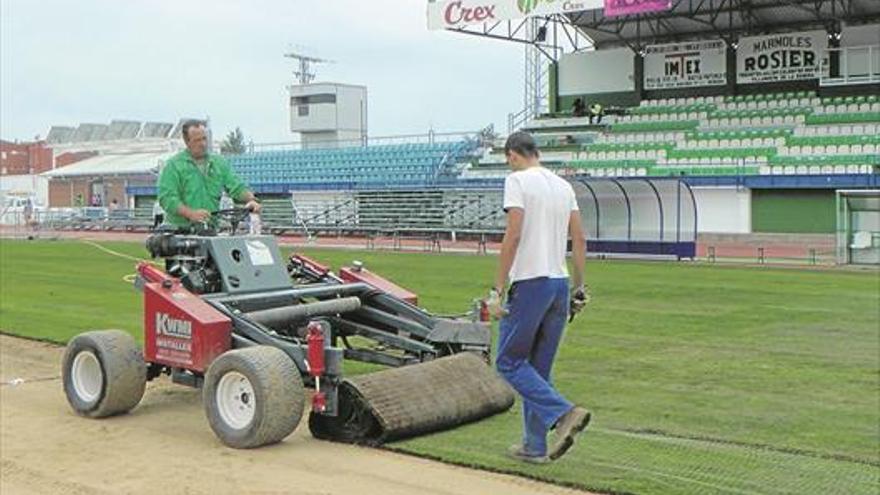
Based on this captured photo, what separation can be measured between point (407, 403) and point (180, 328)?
184 centimetres

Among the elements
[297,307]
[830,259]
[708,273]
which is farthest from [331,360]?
[830,259]

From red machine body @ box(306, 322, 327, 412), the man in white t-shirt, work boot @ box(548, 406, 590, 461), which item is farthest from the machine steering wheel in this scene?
work boot @ box(548, 406, 590, 461)

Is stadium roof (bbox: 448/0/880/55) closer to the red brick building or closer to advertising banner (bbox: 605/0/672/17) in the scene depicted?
advertising banner (bbox: 605/0/672/17)

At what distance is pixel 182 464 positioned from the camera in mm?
6805

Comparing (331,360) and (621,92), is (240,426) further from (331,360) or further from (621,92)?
(621,92)

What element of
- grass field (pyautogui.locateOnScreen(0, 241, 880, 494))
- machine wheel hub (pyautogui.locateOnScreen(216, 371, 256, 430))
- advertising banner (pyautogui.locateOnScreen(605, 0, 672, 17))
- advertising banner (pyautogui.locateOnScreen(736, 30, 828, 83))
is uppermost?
advertising banner (pyautogui.locateOnScreen(605, 0, 672, 17))

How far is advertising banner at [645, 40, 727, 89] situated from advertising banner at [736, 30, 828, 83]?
87 centimetres

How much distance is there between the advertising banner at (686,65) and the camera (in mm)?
42919

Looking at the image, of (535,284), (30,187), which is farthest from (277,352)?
(30,187)

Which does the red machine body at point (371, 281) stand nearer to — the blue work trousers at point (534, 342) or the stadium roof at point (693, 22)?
the blue work trousers at point (534, 342)

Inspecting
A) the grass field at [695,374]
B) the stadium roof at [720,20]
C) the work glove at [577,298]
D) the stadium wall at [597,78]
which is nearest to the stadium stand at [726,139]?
the stadium wall at [597,78]

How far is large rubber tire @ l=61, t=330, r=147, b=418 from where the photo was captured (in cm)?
806

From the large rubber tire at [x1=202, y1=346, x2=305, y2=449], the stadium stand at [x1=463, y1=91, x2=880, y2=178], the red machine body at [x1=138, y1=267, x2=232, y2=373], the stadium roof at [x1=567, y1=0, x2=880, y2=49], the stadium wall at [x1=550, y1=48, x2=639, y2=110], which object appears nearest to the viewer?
the large rubber tire at [x1=202, y1=346, x2=305, y2=449]

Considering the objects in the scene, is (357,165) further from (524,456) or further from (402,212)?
(524,456)
